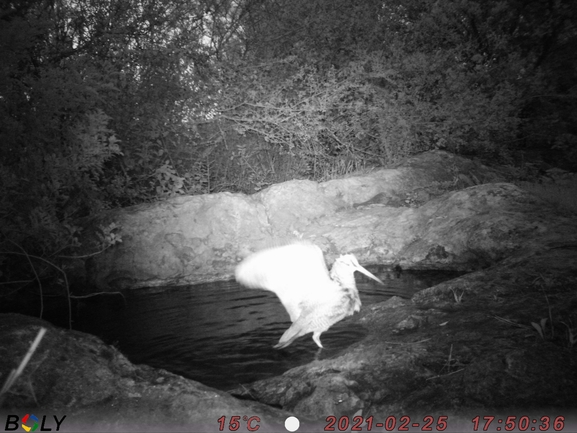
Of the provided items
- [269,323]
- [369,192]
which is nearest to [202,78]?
[369,192]

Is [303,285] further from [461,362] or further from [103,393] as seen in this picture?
[103,393]

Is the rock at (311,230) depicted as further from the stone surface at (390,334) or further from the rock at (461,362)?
the rock at (461,362)

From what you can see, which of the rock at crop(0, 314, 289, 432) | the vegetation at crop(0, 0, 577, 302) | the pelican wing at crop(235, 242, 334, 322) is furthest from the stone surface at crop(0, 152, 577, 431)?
the vegetation at crop(0, 0, 577, 302)

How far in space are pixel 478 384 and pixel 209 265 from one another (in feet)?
16.3

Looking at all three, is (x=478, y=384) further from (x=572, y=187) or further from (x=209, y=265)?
(x=572, y=187)

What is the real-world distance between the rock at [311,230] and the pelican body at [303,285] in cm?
245

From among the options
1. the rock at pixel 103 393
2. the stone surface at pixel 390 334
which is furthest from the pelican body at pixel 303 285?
the rock at pixel 103 393

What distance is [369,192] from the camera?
27.0 feet

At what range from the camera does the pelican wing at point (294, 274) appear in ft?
12.2

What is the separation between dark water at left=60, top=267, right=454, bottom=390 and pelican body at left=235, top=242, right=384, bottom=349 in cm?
24

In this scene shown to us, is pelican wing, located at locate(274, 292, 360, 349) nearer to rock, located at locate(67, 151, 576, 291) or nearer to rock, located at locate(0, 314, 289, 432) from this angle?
rock, located at locate(0, 314, 289, 432)

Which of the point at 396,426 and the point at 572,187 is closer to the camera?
the point at 396,426

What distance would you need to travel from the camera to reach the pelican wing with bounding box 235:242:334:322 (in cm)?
371

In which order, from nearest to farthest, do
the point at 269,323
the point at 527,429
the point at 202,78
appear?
the point at 527,429, the point at 269,323, the point at 202,78
